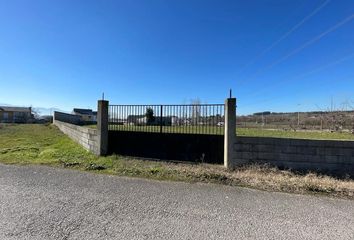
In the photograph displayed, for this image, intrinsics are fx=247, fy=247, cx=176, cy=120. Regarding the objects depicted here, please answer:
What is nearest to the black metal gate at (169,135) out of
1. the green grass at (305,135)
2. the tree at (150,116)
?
the tree at (150,116)

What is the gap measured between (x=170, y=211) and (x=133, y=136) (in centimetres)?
536

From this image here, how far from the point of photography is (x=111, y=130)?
9.73 metres

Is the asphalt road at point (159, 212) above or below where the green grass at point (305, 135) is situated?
below

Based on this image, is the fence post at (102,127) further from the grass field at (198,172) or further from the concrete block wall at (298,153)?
the concrete block wall at (298,153)

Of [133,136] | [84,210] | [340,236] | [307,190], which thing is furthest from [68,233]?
[133,136]

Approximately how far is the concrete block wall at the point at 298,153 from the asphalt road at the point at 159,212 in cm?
196

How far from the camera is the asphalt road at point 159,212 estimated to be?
11.6ft

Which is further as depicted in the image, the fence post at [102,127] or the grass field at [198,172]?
the fence post at [102,127]

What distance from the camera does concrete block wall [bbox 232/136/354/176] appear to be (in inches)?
273

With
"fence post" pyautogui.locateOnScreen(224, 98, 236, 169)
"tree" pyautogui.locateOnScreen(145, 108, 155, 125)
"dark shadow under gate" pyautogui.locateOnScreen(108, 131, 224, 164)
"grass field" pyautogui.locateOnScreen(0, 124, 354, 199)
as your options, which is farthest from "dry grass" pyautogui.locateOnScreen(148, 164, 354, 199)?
"tree" pyautogui.locateOnScreen(145, 108, 155, 125)

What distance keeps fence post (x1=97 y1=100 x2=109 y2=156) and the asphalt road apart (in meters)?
3.38

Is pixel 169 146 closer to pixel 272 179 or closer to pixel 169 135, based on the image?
pixel 169 135

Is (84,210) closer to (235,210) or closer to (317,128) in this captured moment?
(235,210)

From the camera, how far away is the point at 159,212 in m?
4.28
